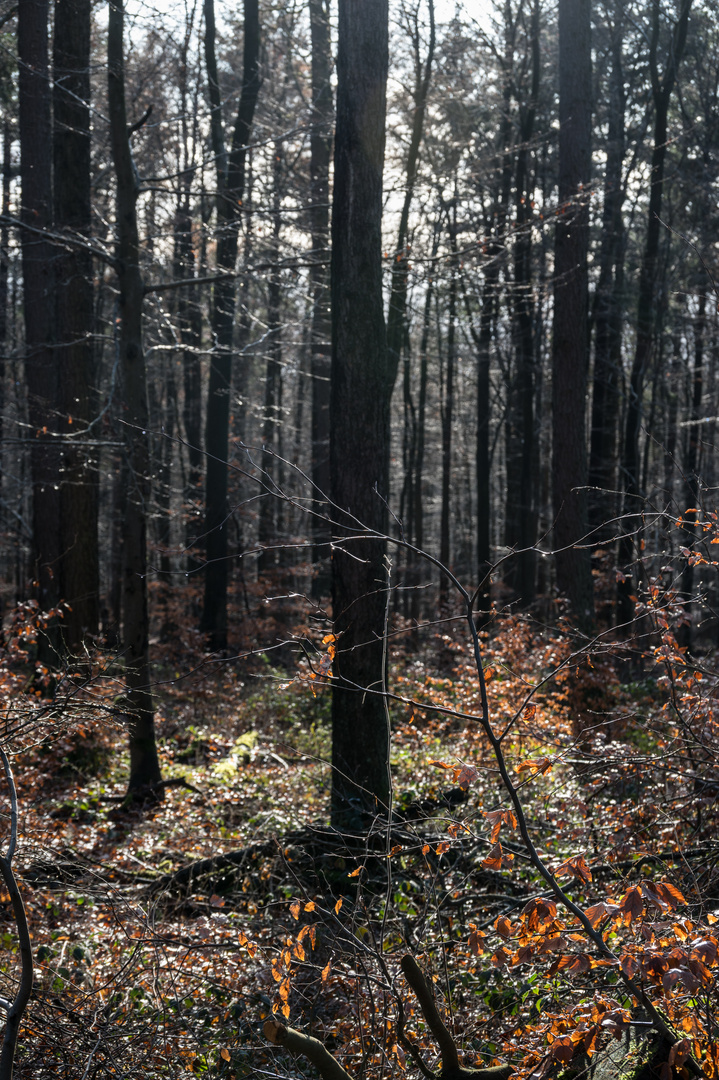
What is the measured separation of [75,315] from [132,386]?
2.09m

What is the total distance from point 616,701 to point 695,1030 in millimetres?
7441

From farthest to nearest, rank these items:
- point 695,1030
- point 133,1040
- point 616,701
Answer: point 616,701 → point 133,1040 → point 695,1030

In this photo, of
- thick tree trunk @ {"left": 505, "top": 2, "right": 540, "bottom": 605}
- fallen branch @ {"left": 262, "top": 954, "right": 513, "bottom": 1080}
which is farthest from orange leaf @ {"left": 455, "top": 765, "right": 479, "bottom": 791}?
thick tree trunk @ {"left": 505, "top": 2, "right": 540, "bottom": 605}

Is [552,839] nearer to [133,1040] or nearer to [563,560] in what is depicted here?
[133,1040]

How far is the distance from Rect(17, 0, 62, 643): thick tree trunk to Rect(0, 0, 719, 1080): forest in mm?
78

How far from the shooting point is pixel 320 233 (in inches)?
363

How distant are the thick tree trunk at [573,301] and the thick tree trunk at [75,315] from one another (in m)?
6.26

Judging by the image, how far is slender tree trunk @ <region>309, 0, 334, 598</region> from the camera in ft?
33.2

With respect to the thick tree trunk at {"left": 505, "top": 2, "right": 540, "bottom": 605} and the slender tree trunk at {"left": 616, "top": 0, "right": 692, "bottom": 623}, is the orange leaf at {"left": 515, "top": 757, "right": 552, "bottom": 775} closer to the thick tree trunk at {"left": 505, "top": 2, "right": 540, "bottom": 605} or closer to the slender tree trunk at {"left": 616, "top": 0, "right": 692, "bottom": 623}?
the slender tree trunk at {"left": 616, "top": 0, "right": 692, "bottom": 623}

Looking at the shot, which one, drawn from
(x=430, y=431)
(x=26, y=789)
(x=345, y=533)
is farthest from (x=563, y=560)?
(x=430, y=431)

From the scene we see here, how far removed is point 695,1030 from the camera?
2879 mm

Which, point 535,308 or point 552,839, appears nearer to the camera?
point 552,839

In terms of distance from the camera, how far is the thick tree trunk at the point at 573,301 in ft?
37.9

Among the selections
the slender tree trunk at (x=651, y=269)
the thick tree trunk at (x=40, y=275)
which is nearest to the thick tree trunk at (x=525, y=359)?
the slender tree trunk at (x=651, y=269)
